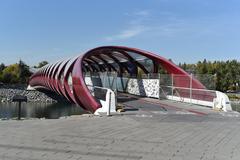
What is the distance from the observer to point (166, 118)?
1438cm

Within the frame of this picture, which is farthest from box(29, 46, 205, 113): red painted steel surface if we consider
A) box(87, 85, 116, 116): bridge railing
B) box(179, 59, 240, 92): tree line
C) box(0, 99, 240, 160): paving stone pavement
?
box(179, 59, 240, 92): tree line

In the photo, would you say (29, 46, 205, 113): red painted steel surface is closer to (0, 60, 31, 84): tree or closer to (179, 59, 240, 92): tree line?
(179, 59, 240, 92): tree line

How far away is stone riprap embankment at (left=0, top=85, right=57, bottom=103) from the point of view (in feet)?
249

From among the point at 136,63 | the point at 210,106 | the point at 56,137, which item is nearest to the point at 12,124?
the point at 56,137

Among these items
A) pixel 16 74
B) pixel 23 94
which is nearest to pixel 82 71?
pixel 23 94

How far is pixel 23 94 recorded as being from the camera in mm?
78688

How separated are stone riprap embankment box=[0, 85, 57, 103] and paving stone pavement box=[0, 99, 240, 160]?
209ft

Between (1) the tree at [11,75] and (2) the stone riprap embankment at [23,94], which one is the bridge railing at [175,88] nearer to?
(2) the stone riprap embankment at [23,94]

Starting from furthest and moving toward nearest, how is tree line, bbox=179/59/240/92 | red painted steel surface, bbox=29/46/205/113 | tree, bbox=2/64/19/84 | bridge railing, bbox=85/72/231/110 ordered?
tree, bbox=2/64/19/84 → tree line, bbox=179/59/240/92 → red painted steel surface, bbox=29/46/205/113 → bridge railing, bbox=85/72/231/110

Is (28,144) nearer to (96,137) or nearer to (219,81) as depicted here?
(96,137)

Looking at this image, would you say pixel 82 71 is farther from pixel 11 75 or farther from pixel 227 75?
pixel 11 75

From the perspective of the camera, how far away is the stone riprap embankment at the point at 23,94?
75.8m

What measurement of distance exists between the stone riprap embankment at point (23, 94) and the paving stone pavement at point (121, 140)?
209ft

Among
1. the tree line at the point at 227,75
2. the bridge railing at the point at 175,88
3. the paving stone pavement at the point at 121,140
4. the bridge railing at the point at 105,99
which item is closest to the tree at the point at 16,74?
the tree line at the point at 227,75
